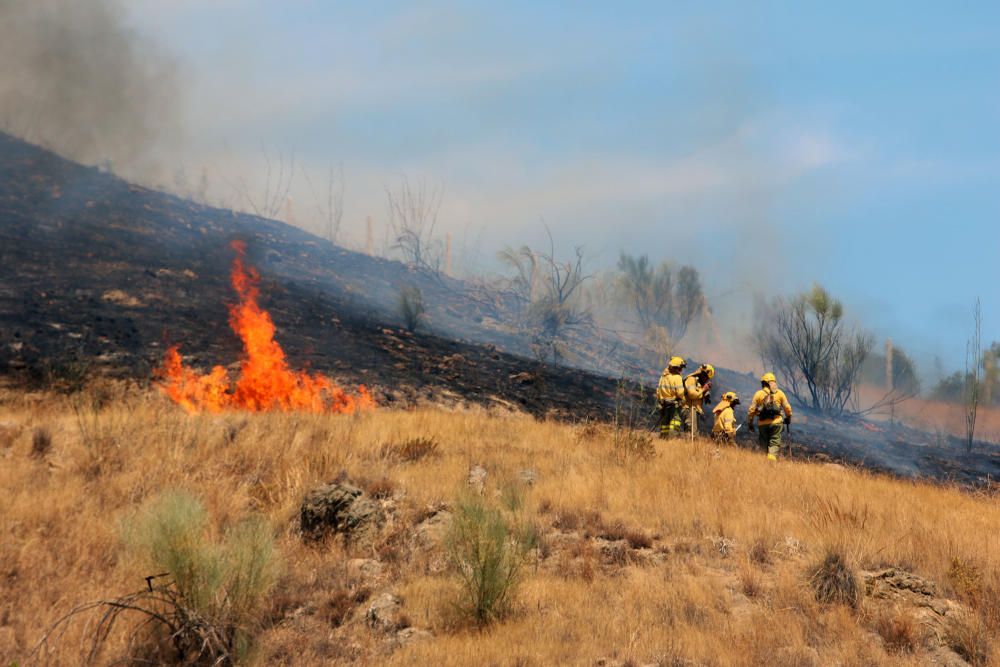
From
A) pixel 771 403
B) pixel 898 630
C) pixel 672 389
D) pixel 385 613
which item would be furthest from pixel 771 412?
pixel 385 613

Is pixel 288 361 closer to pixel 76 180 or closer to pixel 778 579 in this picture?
pixel 778 579

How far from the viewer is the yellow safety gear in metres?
12.3

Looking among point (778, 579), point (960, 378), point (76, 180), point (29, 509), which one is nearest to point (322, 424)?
point (29, 509)

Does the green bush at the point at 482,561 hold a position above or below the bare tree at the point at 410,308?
below

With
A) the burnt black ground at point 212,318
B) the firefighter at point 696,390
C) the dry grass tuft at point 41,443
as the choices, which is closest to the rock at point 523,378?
the burnt black ground at point 212,318

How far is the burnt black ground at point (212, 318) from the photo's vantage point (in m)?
14.5

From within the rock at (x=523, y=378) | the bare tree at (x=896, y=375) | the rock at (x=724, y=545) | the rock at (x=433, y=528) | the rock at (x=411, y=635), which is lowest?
the rock at (x=411, y=635)

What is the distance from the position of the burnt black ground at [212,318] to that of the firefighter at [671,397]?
425 centimetres

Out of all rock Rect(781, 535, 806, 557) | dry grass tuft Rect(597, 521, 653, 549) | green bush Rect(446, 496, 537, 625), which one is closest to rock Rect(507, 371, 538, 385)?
dry grass tuft Rect(597, 521, 653, 549)

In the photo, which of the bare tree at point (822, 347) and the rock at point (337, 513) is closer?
the rock at point (337, 513)

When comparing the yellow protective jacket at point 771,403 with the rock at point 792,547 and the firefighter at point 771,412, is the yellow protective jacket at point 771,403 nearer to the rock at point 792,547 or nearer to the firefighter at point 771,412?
the firefighter at point 771,412

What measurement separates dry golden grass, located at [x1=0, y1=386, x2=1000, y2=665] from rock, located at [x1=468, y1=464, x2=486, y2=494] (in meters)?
0.13

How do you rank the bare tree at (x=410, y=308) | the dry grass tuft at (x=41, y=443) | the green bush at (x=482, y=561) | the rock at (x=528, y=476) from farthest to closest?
the bare tree at (x=410, y=308) → the rock at (x=528, y=476) → the dry grass tuft at (x=41, y=443) → the green bush at (x=482, y=561)

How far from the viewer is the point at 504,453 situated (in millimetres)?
8852
